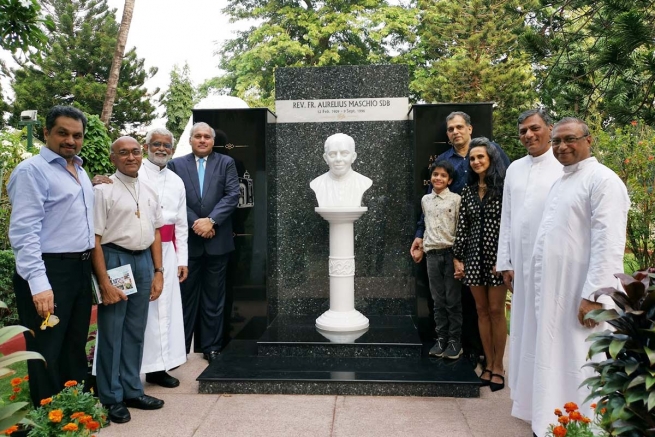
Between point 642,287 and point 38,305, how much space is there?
2.79 m

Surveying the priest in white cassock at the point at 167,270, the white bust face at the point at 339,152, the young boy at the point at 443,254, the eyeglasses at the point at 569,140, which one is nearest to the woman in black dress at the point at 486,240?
the young boy at the point at 443,254

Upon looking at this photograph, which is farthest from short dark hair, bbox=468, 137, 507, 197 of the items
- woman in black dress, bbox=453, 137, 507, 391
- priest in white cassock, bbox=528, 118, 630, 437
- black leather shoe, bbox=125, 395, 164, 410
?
black leather shoe, bbox=125, 395, 164, 410

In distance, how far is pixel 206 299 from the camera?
489cm

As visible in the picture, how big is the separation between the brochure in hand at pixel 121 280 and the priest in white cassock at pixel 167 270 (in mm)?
638

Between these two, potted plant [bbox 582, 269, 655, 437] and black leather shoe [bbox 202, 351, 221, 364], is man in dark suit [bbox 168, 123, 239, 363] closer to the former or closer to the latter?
black leather shoe [bbox 202, 351, 221, 364]

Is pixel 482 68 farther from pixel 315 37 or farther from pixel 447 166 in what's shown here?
pixel 447 166

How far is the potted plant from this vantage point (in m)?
2.02

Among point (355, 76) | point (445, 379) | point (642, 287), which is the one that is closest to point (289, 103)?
point (355, 76)

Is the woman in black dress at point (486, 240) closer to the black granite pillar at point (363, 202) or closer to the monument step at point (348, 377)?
the monument step at point (348, 377)

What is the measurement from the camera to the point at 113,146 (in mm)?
3418

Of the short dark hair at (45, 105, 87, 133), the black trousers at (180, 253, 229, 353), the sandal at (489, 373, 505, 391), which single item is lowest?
the sandal at (489, 373, 505, 391)

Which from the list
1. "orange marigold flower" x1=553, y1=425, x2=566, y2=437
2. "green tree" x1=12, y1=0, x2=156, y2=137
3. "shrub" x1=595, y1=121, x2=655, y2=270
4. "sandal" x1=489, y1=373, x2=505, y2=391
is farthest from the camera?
"green tree" x1=12, y1=0, x2=156, y2=137

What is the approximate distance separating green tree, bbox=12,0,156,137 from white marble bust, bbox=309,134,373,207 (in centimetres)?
1742

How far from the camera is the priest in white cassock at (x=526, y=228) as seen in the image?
3.18 meters
